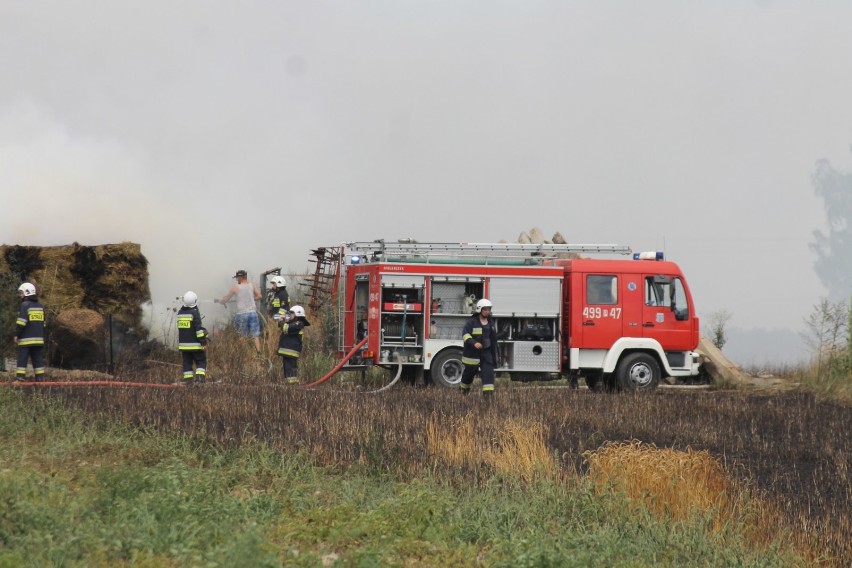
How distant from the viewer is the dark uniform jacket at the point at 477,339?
724 inches

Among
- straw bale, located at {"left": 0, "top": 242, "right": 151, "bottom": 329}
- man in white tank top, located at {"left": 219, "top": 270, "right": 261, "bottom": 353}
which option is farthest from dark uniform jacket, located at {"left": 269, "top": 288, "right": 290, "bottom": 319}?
straw bale, located at {"left": 0, "top": 242, "right": 151, "bottom": 329}

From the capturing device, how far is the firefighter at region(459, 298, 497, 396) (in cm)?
1839

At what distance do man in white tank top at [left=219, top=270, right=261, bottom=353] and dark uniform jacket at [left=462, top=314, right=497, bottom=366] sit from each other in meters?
6.42

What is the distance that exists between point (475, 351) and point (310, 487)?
865 cm

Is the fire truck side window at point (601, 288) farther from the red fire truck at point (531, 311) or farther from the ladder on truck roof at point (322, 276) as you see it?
the ladder on truck roof at point (322, 276)

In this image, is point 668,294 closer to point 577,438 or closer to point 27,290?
point 577,438

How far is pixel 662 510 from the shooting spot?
9570mm

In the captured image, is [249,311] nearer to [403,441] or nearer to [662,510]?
[403,441]

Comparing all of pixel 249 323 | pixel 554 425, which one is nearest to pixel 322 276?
pixel 249 323

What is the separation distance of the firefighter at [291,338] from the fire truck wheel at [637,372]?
5.76m

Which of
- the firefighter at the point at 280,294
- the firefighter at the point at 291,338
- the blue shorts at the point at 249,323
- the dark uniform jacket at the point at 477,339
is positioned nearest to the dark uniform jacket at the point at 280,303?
the firefighter at the point at 280,294

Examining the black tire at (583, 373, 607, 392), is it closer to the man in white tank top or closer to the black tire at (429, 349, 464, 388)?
the black tire at (429, 349, 464, 388)

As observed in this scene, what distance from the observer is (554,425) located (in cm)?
1510

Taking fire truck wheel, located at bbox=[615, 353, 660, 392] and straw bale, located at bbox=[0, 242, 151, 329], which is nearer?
fire truck wheel, located at bbox=[615, 353, 660, 392]
